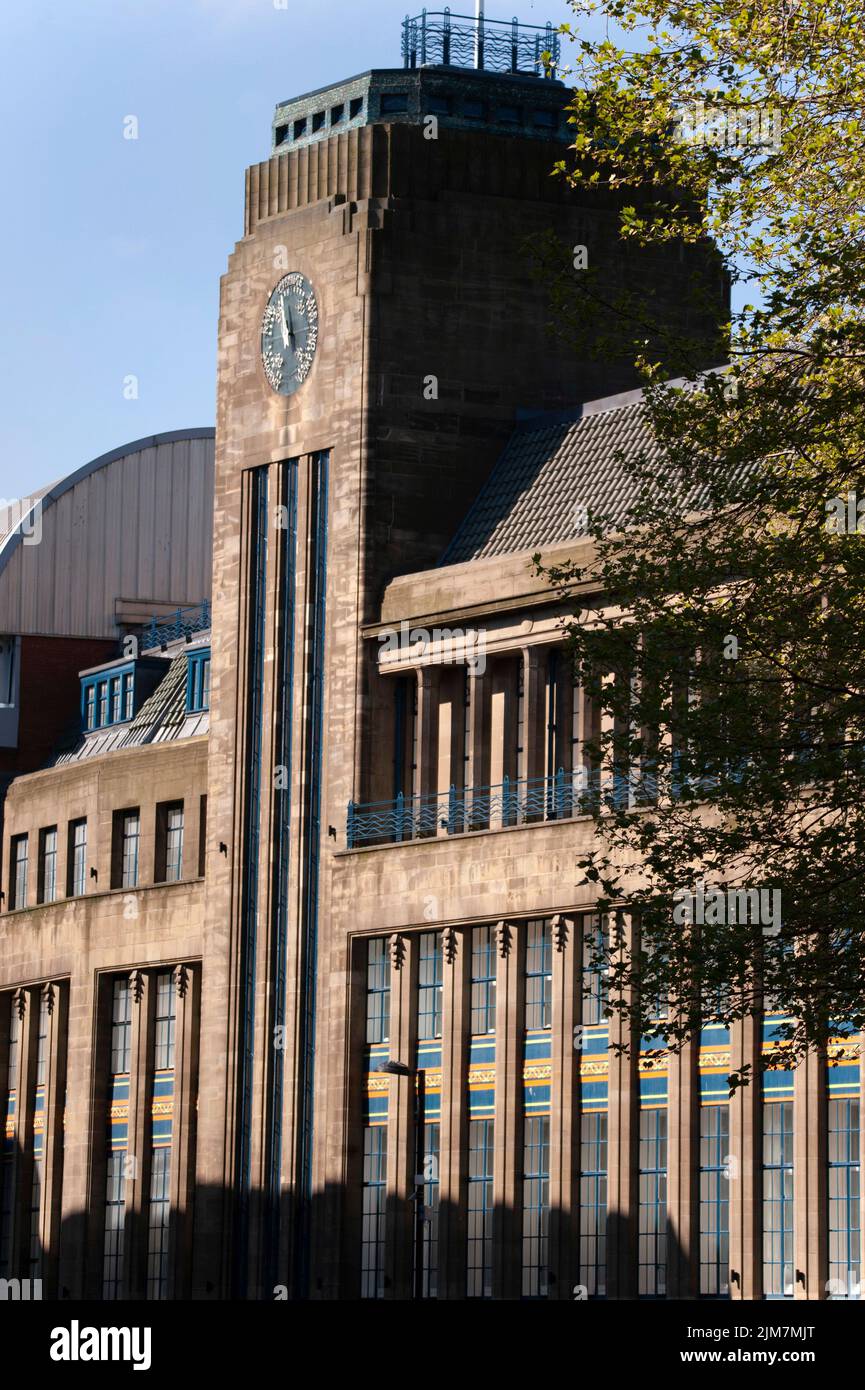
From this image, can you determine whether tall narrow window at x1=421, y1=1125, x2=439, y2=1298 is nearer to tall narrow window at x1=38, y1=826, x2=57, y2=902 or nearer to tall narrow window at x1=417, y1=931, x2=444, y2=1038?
tall narrow window at x1=417, y1=931, x2=444, y2=1038

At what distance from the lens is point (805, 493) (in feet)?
109

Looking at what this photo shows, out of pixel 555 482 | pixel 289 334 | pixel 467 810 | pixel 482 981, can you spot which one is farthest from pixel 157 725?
pixel 482 981

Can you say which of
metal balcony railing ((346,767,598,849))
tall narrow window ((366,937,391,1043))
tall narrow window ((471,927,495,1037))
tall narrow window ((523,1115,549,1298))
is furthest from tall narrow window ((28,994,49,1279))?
tall narrow window ((523,1115,549,1298))

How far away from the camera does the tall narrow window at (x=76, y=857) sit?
7356 cm

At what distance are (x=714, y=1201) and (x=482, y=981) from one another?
26.5 feet

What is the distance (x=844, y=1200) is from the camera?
48781 mm

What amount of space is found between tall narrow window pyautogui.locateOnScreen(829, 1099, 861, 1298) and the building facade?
0.22 meters

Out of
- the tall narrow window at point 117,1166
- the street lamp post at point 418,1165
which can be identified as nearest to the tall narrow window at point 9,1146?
the tall narrow window at point 117,1166

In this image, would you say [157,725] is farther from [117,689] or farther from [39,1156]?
[39,1156]

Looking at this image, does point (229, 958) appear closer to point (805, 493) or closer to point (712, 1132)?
point (712, 1132)

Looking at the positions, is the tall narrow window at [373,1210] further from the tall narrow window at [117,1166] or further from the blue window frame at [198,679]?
the blue window frame at [198,679]

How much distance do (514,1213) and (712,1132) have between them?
5220 millimetres

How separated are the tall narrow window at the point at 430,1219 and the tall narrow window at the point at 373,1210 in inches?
53.8

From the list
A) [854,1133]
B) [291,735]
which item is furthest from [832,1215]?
[291,735]
